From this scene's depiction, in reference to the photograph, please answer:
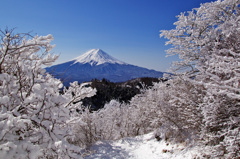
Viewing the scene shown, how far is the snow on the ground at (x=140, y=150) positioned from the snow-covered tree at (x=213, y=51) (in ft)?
4.48

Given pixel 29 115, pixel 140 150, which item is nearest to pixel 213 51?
pixel 29 115

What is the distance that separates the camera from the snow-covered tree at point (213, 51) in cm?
370

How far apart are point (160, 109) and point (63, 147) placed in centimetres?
619

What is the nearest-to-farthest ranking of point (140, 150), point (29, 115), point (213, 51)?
point (29, 115) < point (213, 51) < point (140, 150)

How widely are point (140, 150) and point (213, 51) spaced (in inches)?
226

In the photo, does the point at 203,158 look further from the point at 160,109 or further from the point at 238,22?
the point at 238,22

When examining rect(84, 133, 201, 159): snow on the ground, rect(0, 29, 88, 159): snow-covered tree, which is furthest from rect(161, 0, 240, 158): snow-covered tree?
rect(0, 29, 88, 159): snow-covered tree

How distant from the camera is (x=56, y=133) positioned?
1.96 m

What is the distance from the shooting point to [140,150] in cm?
768

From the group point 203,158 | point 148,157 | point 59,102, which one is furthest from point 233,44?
point 148,157

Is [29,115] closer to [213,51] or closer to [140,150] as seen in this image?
[213,51]

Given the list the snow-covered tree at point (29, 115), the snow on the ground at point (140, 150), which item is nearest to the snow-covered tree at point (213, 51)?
the snow on the ground at point (140, 150)

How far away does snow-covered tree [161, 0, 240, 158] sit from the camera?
370 centimetres

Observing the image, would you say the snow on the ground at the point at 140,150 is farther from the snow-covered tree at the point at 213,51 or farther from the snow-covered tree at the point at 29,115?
the snow-covered tree at the point at 29,115
